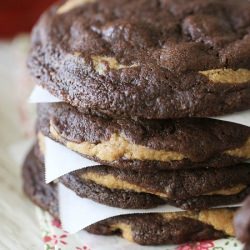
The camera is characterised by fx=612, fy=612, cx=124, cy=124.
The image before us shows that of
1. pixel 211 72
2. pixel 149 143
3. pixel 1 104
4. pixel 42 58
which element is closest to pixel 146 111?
pixel 149 143

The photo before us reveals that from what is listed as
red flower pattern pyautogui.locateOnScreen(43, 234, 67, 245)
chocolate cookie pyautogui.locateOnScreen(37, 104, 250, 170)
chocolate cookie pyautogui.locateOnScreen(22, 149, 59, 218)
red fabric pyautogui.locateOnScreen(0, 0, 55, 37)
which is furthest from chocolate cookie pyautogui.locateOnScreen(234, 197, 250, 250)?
red fabric pyautogui.locateOnScreen(0, 0, 55, 37)

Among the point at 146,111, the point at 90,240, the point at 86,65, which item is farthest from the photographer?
the point at 90,240

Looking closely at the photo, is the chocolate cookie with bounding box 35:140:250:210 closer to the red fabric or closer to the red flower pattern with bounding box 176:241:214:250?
the red flower pattern with bounding box 176:241:214:250

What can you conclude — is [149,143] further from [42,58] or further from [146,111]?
[42,58]

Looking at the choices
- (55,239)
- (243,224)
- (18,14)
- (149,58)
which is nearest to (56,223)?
(55,239)

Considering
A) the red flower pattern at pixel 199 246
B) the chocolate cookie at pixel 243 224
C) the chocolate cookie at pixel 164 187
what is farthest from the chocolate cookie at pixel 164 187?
the chocolate cookie at pixel 243 224

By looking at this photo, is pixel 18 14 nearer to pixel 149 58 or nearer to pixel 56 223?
pixel 56 223
